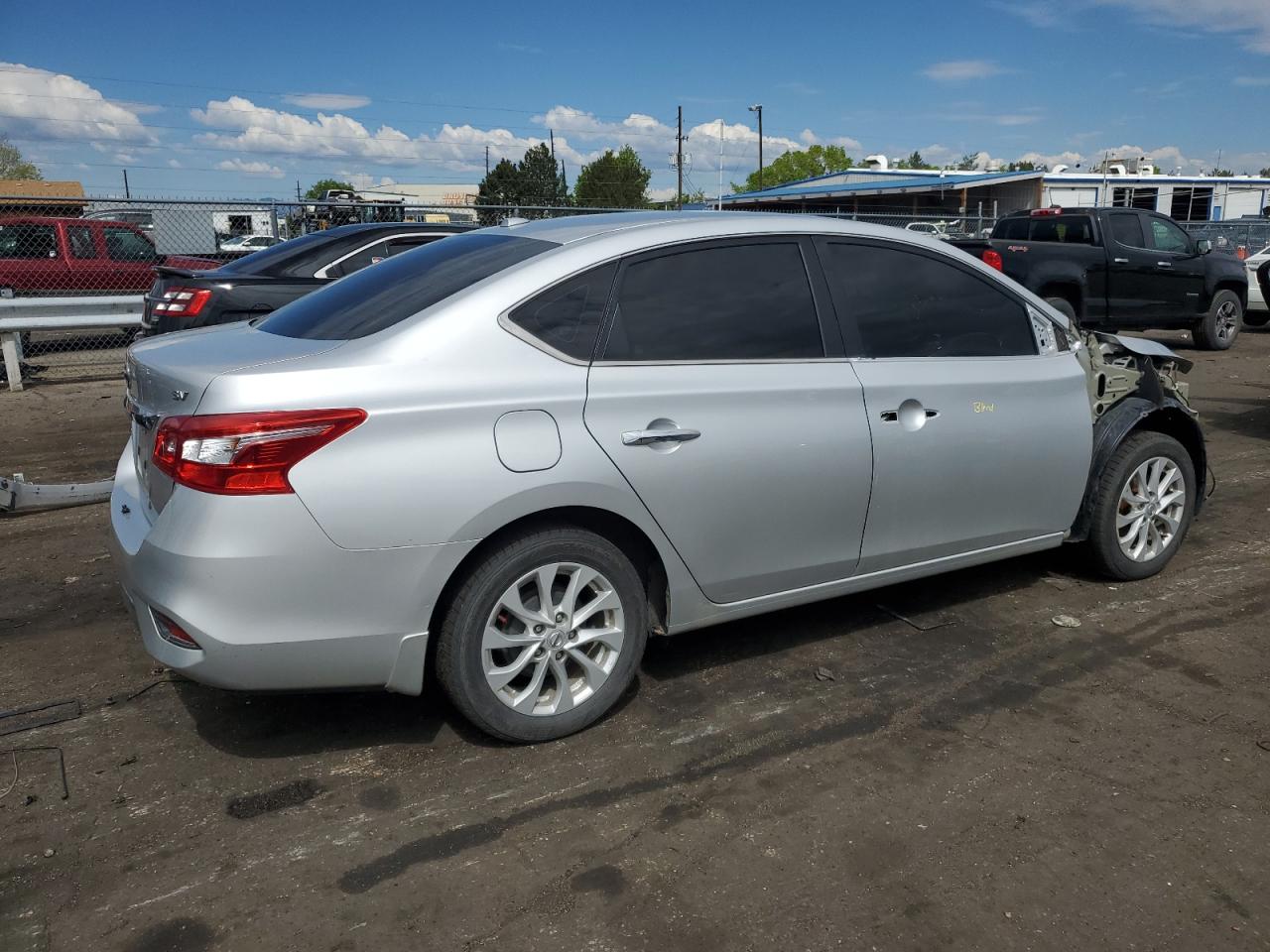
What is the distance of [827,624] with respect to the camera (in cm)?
448

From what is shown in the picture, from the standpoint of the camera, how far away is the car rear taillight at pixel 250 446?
9.36 ft

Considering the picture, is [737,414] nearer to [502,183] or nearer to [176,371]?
[176,371]

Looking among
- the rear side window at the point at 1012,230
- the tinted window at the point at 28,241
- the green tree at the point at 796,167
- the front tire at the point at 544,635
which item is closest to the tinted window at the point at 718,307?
the front tire at the point at 544,635

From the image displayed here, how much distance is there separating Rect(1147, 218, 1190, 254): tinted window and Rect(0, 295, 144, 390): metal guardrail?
12647mm

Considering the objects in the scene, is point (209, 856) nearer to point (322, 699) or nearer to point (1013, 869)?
point (322, 699)

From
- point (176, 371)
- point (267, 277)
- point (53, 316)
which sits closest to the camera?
point (176, 371)

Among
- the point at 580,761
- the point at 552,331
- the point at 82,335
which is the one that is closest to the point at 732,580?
the point at 580,761

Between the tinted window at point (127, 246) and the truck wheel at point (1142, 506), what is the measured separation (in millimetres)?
14554

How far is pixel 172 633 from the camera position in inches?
118

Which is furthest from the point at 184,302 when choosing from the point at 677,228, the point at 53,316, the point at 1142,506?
the point at 1142,506

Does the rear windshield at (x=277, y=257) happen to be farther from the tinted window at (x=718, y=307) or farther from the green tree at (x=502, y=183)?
the green tree at (x=502, y=183)

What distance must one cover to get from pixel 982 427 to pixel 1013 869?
6.27 ft

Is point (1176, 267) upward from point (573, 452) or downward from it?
upward

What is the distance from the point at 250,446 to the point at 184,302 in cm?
568
